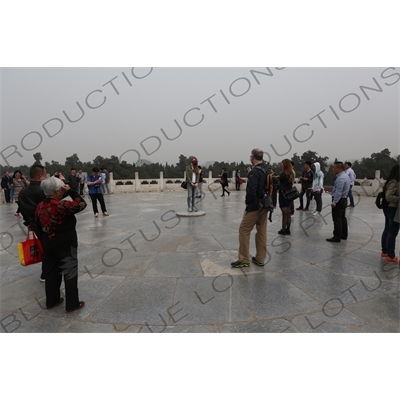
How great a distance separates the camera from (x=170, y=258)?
4617mm

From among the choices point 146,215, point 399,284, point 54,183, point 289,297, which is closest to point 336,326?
point 289,297

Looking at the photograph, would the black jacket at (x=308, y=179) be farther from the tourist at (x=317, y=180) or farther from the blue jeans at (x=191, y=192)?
the blue jeans at (x=191, y=192)

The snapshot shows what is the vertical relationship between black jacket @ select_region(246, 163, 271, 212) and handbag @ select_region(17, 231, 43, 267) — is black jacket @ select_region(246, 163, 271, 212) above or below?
above

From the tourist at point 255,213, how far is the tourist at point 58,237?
2392 millimetres

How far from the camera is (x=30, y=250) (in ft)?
10.6

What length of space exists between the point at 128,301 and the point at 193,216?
Result: 5416 mm

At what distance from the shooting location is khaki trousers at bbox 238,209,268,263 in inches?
158

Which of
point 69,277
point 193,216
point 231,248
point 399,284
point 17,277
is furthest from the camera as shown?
point 193,216

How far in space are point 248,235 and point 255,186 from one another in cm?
82

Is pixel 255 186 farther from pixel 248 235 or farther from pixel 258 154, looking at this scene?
pixel 248 235

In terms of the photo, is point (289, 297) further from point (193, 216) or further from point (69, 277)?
point (193, 216)

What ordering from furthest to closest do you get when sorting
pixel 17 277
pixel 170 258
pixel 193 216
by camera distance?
pixel 193 216, pixel 170 258, pixel 17 277

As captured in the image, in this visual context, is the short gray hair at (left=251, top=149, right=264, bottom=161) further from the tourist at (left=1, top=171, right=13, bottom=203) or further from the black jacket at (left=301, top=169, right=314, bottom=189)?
the tourist at (left=1, top=171, right=13, bottom=203)

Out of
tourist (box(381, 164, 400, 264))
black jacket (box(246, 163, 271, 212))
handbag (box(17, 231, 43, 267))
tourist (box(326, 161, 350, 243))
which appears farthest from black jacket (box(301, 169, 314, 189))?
handbag (box(17, 231, 43, 267))
